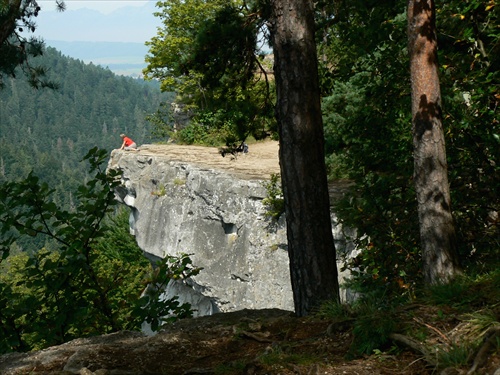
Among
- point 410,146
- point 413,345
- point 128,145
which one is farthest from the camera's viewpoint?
point 128,145

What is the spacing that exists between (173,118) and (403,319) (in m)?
28.8

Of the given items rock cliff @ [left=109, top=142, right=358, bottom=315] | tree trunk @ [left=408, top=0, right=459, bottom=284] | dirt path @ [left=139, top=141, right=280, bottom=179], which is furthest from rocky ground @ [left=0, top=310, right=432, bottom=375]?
dirt path @ [left=139, top=141, right=280, bottom=179]

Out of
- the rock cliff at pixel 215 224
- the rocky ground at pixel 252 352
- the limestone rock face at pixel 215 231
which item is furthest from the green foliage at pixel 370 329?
the limestone rock face at pixel 215 231

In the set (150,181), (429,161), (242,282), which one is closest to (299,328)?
(429,161)

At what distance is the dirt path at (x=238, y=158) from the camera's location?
57.0 feet

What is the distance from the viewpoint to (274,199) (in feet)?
50.4

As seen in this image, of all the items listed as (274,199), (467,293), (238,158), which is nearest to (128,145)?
(238,158)

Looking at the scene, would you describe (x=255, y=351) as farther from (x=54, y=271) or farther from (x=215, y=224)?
(x=215, y=224)

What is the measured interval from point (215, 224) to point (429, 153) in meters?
11.6

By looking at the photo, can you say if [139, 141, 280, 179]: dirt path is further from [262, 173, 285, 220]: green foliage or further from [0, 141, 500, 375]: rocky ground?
[0, 141, 500, 375]: rocky ground

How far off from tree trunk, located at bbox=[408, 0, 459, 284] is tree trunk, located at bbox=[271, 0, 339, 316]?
1.09 m

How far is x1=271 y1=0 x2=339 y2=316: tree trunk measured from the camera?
534 centimetres

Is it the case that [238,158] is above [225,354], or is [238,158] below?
above

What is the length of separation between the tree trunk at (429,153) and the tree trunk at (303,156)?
109 cm
